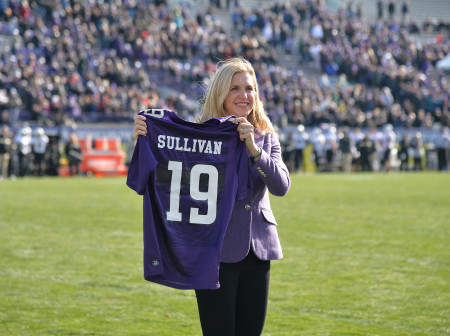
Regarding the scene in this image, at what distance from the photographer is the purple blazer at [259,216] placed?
3.26 meters

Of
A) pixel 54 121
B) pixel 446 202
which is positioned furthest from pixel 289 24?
pixel 446 202

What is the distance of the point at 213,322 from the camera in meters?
3.25

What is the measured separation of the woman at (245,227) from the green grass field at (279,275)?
206 cm

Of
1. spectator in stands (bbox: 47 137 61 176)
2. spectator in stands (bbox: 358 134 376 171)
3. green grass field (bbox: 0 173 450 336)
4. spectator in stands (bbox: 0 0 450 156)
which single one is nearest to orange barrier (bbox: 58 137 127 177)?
spectator in stands (bbox: 47 137 61 176)

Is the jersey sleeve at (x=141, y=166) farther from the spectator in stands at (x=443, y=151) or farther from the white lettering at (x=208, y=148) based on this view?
the spectator in stands at (x=443, y=151)

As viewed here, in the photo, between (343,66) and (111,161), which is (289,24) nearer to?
(343,66)

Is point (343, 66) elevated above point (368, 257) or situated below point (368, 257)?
above

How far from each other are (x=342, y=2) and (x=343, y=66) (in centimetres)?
960

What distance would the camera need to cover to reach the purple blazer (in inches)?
128

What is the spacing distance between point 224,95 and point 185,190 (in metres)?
0.48

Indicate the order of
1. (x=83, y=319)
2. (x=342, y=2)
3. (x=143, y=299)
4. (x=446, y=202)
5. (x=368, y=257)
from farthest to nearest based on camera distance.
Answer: (x=342, y=2) → (x=446, y=202) → (x=368, y=257) → (x=143, y=299) → (x=83, y=319)

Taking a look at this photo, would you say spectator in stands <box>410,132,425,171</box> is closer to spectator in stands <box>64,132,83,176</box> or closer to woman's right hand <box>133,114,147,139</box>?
spectator in stands <box>64,132,83,176</box>

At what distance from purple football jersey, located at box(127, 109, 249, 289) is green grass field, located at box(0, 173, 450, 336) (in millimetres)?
2128

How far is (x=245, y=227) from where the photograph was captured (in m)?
3.31
